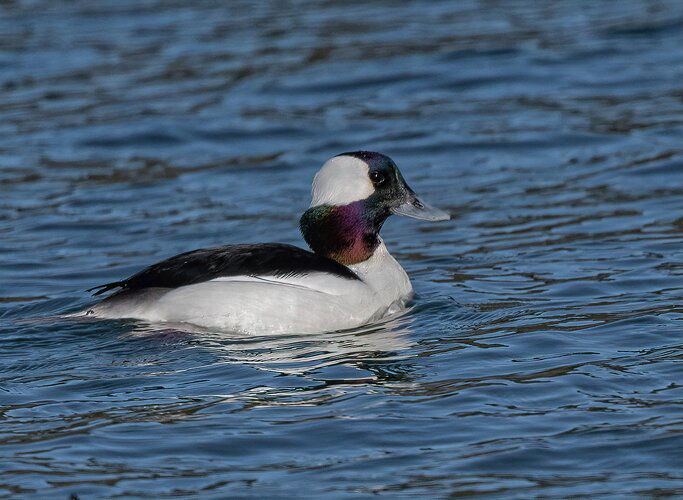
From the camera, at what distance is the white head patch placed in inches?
386

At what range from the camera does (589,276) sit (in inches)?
424

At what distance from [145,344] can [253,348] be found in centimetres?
67

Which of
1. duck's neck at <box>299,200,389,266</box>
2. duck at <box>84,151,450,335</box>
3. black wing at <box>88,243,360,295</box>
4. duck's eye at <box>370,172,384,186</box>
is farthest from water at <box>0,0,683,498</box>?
duck's eye at <box>370,172,384,186</box>

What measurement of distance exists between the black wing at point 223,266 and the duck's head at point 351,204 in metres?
0.59

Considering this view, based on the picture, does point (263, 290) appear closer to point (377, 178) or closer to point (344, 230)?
point (344, 230)

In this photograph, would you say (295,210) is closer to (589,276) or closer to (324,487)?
(589,276)

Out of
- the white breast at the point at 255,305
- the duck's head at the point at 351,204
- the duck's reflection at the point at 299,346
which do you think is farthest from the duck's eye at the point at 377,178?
the duck's reflection at the point at 299,346

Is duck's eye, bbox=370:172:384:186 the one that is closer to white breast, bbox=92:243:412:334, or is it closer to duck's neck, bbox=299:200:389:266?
duck's neck, bbox=299:200:389:266

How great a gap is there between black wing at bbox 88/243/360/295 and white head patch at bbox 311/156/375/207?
62cm

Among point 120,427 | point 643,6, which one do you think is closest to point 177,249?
point 120,427

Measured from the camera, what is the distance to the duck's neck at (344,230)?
9852mm

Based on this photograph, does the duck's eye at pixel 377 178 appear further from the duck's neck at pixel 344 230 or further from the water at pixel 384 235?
the water at pixel 384 235

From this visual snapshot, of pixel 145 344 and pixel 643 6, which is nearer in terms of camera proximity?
pixel 145 344

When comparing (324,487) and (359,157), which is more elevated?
(359,157)
